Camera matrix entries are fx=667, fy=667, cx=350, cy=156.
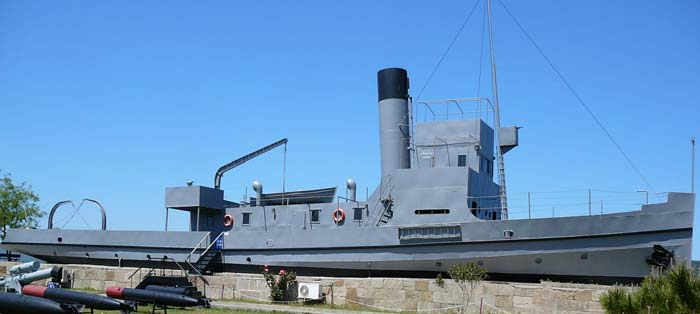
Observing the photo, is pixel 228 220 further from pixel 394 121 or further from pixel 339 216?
pixel 394 121

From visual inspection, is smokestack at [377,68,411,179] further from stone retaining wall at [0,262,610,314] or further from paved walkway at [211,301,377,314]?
paved walkway at [211,301,377,314]

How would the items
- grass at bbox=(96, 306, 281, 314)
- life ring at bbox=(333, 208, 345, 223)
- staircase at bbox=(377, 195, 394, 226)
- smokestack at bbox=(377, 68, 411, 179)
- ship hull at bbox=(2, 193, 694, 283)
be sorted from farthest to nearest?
smokestack at bbox=(377, 68, 411, 179) < life ring at bbox=(333, 208, 345, 223) < staircase at bbox=(377, 195, 394, 226) < ship hull at bbox=(2, 193, 694, 283) < grass at bbox=(96, 306, 281, 314)

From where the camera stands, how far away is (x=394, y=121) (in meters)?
26.5

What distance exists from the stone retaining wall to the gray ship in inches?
90.7

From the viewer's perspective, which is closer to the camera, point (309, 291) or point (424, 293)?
point (424, 293)

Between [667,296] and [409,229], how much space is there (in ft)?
39.0

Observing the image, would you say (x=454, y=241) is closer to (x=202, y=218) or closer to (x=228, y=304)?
(x=228, y=304)

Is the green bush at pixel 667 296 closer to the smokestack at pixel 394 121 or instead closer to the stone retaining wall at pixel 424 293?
the stone retaining wall at pixel 424 293

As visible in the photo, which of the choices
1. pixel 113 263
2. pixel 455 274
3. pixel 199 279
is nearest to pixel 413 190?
pixel 455 274

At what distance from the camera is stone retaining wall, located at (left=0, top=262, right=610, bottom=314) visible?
715 inches

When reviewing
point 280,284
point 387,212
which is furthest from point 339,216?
point 280,284

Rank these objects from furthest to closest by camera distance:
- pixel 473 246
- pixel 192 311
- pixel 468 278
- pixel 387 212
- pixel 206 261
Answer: pixel 206 261 < pixel 387 212 < pixel 473 246 < pixel 468 278 < pixel 192 311

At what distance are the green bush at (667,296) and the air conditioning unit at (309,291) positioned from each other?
36.7 feet

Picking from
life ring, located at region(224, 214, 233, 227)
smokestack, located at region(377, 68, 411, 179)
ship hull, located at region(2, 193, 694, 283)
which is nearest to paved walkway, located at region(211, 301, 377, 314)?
ship hull, located at region(2, 193, 694, 283)
